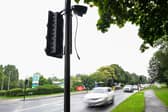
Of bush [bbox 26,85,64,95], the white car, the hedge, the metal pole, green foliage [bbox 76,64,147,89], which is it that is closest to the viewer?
the metal pole

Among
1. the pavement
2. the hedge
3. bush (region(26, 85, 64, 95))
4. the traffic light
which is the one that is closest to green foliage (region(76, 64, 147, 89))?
bush (region(26, 85, 64, 95))

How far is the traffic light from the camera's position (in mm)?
3469

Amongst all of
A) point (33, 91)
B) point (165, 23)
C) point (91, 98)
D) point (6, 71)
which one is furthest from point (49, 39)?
point (6, 71)

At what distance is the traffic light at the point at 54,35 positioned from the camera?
347 centimetres

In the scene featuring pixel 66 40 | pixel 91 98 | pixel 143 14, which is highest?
pixel 143 14

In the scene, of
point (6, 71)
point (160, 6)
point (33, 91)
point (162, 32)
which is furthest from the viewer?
point (6, 71)

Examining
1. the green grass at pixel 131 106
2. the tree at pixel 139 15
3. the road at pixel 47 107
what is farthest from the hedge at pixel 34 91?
the tree at pixel 139 15

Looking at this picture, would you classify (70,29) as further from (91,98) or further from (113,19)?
(91,98)

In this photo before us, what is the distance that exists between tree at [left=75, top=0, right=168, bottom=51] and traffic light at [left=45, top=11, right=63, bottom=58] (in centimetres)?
72

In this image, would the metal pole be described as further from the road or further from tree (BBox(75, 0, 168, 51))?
the road

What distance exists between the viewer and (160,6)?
167 inches

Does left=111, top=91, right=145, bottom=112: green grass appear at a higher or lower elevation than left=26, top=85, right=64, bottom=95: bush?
lower

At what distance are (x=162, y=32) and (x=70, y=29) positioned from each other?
6.90 ft

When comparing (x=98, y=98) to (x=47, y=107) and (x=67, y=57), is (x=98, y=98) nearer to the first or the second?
(x=47, y=107)
